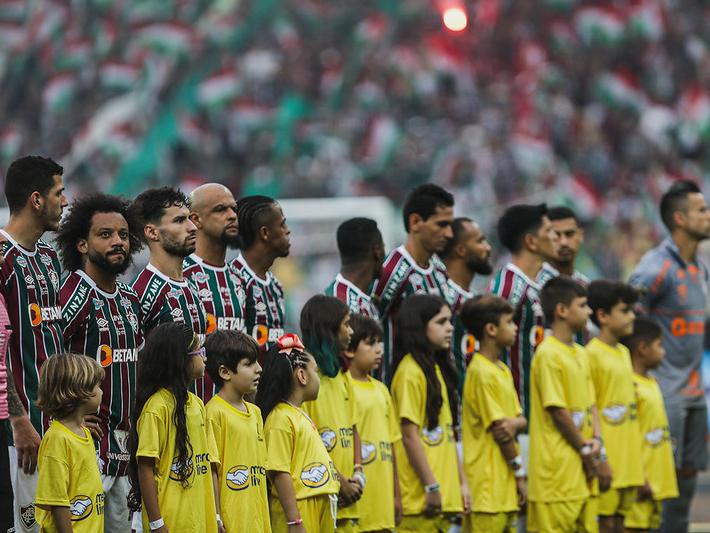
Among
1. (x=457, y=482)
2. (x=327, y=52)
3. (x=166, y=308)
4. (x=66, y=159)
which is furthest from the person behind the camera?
(x=327, y=52)

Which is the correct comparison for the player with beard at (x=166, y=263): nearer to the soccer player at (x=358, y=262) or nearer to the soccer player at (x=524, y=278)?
the soccer player at (x=358, y=262)

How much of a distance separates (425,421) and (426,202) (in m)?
1.42

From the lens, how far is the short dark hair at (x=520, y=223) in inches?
332

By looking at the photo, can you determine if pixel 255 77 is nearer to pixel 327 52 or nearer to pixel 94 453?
pixel 327 52

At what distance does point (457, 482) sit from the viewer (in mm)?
7133

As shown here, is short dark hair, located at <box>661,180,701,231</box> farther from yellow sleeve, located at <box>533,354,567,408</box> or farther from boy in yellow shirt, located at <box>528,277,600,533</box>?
yellow sleeve, located at <box>533,354,567,408</box>

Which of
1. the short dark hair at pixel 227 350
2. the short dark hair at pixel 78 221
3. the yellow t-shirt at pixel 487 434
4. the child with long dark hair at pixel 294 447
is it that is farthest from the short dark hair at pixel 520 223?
the short dark hair at pixel 78 221

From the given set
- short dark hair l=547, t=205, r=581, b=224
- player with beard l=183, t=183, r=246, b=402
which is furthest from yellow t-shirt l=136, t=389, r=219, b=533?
short dark hair l=547, t=205, r=581, b=224

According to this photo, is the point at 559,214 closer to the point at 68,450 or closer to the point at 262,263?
the point at 262,263

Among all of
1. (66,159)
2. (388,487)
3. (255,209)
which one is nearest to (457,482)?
(388,487)

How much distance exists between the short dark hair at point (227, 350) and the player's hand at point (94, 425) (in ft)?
1.80

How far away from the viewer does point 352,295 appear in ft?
23.6

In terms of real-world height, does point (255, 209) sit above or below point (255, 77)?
below

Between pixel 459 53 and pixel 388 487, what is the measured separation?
17063 mm
